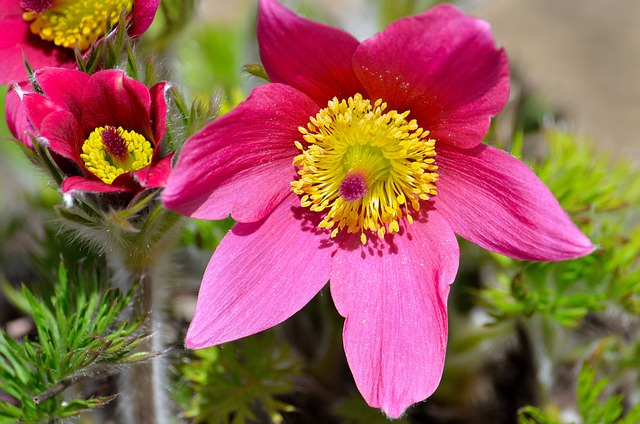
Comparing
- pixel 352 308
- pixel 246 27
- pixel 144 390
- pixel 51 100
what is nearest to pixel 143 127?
pixel 51 100

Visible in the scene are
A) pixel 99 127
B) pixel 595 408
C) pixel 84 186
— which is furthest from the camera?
pixel 595 408

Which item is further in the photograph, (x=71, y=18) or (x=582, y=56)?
(x=582, y=56)

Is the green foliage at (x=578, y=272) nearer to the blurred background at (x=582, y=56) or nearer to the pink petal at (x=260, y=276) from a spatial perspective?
the pink petal at (x=260, y=276)

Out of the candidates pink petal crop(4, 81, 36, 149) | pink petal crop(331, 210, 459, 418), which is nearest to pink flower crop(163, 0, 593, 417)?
pink petal crop(331, 210, 459, 418)

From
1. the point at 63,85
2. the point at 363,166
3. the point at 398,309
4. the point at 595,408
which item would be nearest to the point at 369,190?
the point at 363,166

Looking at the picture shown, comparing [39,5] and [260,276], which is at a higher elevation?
[39,5]

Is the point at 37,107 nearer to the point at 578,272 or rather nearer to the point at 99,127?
the point at 99,127
